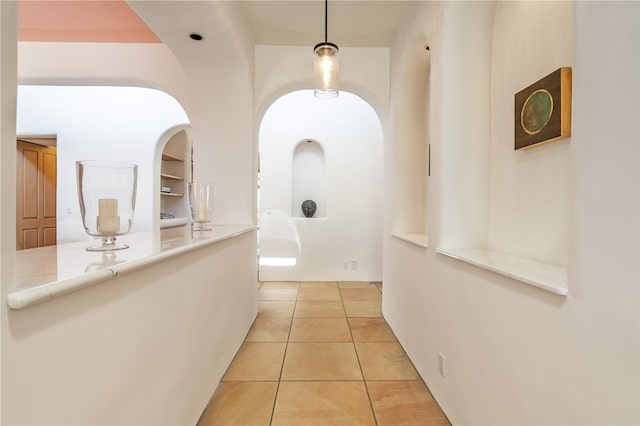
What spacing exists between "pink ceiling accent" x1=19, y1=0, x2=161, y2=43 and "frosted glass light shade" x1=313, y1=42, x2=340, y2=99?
6.17 ft

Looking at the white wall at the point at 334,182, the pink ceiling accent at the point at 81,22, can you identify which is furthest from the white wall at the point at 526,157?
the pink ceiling accent at the point at 81,22

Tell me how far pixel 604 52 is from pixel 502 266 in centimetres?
74

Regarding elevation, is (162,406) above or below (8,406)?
below

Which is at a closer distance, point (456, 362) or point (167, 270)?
point (167, 270)

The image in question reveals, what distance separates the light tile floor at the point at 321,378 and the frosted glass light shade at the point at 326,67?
1.90m

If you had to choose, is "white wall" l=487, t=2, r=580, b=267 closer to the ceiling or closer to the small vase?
the ceiling

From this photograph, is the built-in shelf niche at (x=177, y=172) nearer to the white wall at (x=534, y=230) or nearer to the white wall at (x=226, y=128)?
the white wall at (x=226, y=128)

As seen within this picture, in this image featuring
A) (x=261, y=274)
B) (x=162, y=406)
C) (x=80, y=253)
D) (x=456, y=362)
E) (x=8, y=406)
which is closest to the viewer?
(x=8, y=406)

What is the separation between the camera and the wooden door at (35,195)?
→ 187 inches

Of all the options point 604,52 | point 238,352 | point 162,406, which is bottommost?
point 238,352

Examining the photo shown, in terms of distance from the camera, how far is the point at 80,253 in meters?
0.96

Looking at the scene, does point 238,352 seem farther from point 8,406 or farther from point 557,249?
point 557,249

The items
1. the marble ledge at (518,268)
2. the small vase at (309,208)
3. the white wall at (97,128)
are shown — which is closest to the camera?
the marble ledge at (518,268)

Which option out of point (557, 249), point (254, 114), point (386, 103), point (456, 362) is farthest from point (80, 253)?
point (386, 103)
